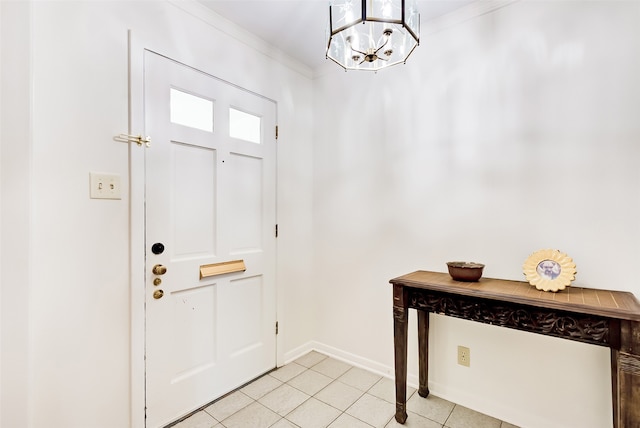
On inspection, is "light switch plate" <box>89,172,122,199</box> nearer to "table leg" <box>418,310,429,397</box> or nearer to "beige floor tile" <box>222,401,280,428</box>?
"beige floor tile" <box>222,401,280,428</box>

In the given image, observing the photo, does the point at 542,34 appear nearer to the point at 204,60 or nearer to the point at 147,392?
the point at 204,60

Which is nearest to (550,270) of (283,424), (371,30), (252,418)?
(371,30)

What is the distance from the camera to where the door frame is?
159 cm

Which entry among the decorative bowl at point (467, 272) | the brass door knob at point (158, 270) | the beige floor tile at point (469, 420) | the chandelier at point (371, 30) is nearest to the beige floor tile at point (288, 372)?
the beige floor tile at point (469, 420)

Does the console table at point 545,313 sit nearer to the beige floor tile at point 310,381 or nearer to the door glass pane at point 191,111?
the beige floor tile at point 310,381

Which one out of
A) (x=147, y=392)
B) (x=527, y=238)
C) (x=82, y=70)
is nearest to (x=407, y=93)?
(x=527, y=238)

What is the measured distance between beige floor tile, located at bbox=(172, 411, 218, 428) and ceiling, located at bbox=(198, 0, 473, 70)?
2.54 metres

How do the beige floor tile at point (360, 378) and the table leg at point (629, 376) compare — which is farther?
the beige floor tile at point (360, 378)

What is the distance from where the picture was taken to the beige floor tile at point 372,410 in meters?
1.78

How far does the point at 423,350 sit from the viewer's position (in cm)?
198

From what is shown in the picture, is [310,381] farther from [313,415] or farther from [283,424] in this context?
[283,424]

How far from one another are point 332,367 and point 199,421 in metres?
1.04

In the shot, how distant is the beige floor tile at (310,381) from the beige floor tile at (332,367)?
49 mm

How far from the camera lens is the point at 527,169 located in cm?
172
